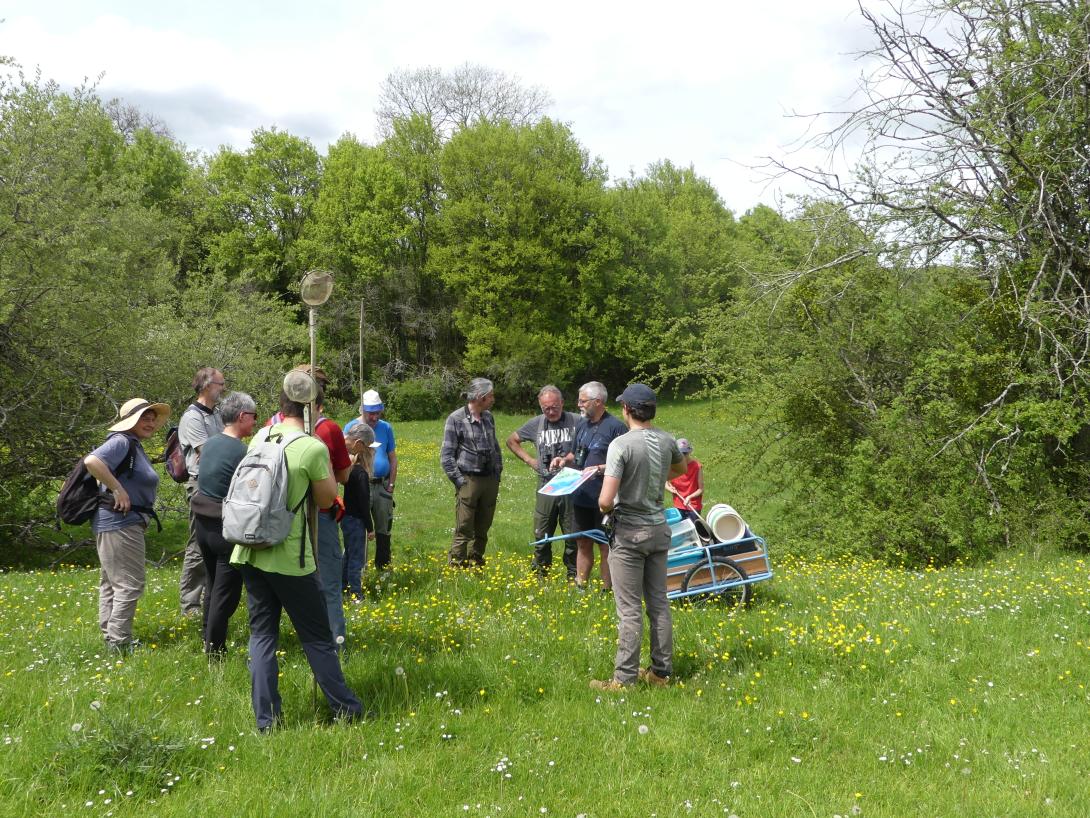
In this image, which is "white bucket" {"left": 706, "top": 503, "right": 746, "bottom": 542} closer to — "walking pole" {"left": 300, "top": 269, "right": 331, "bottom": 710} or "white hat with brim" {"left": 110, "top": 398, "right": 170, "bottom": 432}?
"walking pole" {"left": 300, "top": 269, "right": 331, "bottom": 710}

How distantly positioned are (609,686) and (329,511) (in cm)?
235

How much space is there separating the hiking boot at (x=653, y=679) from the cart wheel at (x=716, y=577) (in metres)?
1.93

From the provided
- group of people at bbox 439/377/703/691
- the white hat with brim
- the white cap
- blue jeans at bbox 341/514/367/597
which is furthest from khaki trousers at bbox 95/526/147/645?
group of people at bbox 439/377/703/691

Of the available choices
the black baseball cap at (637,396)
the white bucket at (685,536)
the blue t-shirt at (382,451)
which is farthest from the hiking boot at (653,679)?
the blue t-shirt at (382,451)

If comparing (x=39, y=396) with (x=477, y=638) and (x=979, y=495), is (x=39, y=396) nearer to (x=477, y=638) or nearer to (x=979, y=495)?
(x=477, y=638)

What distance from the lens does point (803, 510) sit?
13.9 meters

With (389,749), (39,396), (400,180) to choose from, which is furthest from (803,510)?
(400,180)

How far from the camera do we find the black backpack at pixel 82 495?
6164 mm

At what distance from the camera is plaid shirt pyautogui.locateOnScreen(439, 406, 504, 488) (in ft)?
28.3

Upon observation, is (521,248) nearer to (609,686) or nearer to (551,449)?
(551,449)

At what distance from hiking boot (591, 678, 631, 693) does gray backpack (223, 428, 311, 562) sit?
2.37m

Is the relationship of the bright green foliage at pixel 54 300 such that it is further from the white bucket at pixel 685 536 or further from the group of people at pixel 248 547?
the white bucket at pixel 685 536

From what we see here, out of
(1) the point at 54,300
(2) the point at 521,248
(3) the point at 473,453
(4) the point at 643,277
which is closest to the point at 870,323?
(3) the point at 473,453

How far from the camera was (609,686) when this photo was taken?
544cm
